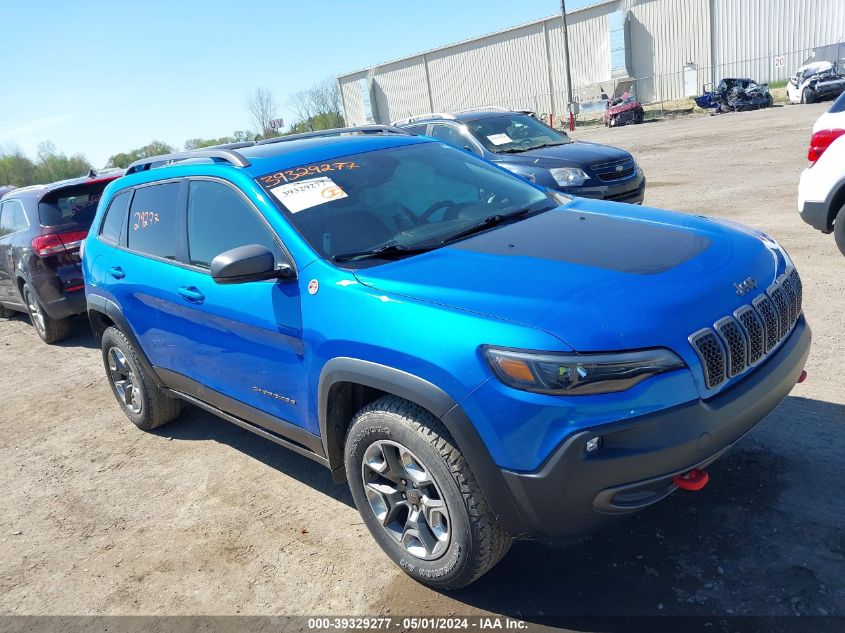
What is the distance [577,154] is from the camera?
8695mm

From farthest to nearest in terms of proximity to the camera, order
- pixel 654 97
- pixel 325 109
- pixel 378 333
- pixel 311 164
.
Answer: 1. pixel 325 109
2. pixel 654 97
3. pixel 311 164
4. pixel 378 333

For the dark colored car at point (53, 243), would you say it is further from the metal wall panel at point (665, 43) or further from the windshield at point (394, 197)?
the metal wall panel at point (665, 43)

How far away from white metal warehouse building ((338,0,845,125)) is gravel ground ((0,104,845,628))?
1485 inches

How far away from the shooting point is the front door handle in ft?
12.1

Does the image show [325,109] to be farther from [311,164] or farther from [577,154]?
[311,164]

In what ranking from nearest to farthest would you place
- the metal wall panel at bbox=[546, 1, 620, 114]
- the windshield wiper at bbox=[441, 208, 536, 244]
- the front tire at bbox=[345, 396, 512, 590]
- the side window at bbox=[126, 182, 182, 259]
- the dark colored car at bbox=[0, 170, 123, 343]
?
the front tire at bbox=[345, 396, 512, 590] → the windshield wiper at bbox=[441, 208, 536, 244] → the side window at bbox=[126, 182, 182, 259] → the dark colored car at bbox=[0, 170, 123, 343] → the metal wall panel at bbox=[546, 1, 620, 114]

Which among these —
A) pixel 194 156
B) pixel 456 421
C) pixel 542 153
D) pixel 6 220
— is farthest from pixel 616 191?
pixel 6 220

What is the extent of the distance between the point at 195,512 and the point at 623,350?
2.76m

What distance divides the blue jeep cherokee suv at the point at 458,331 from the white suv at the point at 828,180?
120 inches

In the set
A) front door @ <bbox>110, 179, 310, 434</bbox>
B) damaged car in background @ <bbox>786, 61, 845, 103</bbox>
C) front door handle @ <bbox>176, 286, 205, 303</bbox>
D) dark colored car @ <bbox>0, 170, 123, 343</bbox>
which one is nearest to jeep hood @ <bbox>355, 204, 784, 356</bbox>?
front door @ <bbox>110, 179, 310, 434</bbox>

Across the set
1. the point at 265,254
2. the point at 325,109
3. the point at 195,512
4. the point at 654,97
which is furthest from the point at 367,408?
the point at 325,109

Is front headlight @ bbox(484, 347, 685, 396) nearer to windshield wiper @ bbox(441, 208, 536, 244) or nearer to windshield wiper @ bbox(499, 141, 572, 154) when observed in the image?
windshield wiper @ bbox(441, 208, 536, 244)

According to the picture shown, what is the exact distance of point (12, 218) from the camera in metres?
8.23

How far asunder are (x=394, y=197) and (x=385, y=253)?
59 cm
